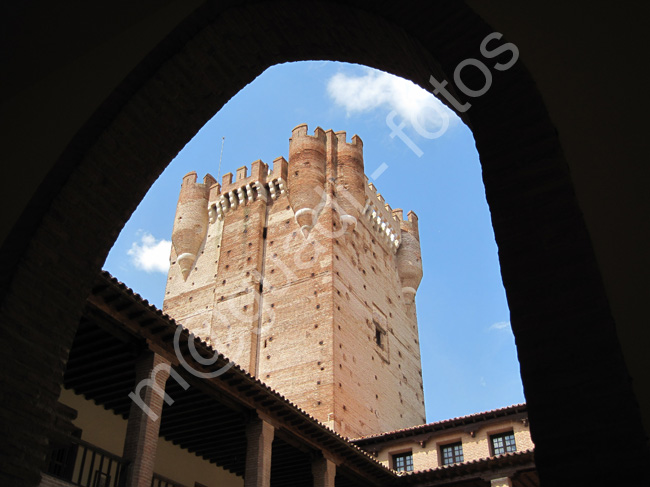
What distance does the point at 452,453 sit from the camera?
57.9ft

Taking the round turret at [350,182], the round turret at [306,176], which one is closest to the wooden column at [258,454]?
the round turret at [306,176]

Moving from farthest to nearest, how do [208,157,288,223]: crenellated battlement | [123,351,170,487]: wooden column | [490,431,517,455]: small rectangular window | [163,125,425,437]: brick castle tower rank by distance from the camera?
[208,157,288,223]: crenellated battlement → [163,125,425,437]: brick castle tower → [490,431,517,455]: small rectangular window → [123,351,170,487]: wooden column

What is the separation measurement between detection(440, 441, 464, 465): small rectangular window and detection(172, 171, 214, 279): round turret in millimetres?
13802

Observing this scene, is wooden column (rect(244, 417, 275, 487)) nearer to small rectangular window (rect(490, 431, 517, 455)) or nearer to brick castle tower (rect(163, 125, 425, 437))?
small rectangular window (rect(490, 431, 517, 455))

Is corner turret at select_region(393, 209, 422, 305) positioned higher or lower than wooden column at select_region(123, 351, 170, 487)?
higher

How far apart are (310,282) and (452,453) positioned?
8.43 m

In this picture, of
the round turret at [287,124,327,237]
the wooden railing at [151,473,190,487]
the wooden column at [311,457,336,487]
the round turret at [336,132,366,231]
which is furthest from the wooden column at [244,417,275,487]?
the round turret at [336,132,366,231]

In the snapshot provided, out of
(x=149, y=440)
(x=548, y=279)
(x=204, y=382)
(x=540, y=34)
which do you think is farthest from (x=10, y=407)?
(x=204, y=382)

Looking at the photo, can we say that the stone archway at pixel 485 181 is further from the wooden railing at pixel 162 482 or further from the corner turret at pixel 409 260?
the corner turret at pixel 409 260

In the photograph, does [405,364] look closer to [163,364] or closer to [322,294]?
[322,294]

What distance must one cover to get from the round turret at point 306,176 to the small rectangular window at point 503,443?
10667 millimetres

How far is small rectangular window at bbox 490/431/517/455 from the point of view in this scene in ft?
55.6

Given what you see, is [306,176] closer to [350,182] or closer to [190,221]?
[350,182]

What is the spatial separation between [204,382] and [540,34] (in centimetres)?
970
